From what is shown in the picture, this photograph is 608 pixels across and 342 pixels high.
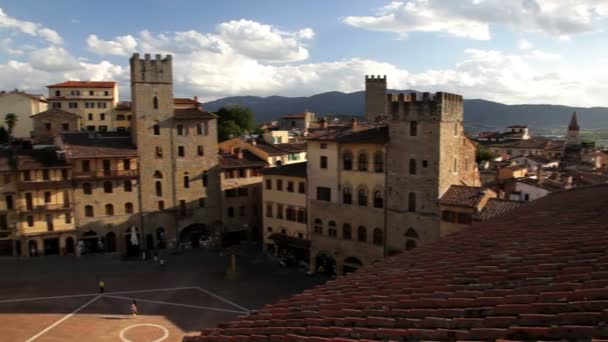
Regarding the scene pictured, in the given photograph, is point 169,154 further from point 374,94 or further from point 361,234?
point 374,94

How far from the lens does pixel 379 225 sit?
144 ft

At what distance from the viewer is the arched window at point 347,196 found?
45.9 meters

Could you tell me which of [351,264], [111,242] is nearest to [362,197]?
[351,264]

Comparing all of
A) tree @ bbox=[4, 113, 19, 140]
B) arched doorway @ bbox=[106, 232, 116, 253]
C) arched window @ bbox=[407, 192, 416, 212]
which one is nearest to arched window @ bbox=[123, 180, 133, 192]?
arched doorway @ bbox=[106, 232, 116, 253]

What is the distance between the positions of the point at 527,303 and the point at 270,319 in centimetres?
434

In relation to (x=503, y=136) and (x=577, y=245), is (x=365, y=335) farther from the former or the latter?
(x=503, y=136)

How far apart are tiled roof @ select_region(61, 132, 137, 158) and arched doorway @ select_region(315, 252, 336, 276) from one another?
24.6 m

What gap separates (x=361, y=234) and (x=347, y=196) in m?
3.73

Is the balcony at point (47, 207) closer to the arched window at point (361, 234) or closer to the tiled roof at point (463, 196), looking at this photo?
the arched window at point (361, 234)

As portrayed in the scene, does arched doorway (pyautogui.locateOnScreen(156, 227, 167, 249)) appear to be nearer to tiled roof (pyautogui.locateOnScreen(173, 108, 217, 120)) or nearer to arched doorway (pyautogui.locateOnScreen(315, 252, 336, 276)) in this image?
tiled roof (pyautogui.locateOnScreen(173, 108, 217, 120))

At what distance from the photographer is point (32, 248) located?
175 feet

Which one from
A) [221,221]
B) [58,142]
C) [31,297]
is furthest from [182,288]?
[58,142]

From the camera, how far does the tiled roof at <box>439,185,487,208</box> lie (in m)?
37.7

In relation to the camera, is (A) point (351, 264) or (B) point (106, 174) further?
(B) point (106, 174)
